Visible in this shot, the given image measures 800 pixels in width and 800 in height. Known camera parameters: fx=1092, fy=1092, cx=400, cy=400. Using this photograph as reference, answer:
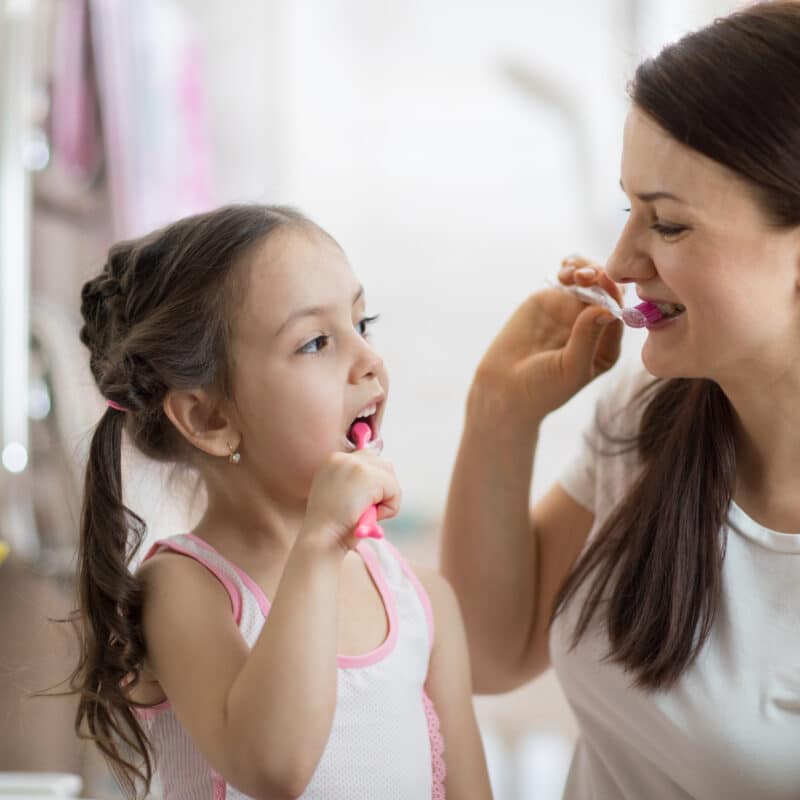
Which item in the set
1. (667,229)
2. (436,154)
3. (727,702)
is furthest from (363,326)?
(436,154)

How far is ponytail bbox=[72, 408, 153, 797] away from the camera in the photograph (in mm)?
964

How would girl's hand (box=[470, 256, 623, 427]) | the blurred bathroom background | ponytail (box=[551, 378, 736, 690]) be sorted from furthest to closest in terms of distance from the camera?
the blurred bathroom background, girl's hand (box=[470, 256, 623, 427]), ponytail (box=[551, 378, 736, 690])

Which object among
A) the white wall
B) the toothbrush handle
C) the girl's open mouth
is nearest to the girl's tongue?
the girl's open mouth

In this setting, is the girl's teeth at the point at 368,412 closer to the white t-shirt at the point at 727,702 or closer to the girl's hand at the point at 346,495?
the girl's hand at the point at 346,495

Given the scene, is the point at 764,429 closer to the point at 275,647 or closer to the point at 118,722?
the point at 275,647

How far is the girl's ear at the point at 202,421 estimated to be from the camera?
3.24 feet

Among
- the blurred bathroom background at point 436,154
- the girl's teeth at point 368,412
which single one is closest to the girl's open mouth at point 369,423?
the girl's teeth at point 368,412

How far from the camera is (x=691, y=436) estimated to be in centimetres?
116

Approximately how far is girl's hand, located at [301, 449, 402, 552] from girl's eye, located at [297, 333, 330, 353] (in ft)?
0.35

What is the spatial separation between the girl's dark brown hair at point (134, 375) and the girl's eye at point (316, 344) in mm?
71

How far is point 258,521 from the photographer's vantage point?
3.38ft

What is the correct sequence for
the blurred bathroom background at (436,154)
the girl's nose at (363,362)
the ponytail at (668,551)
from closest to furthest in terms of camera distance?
the girl's nose at (363,362) < the ponytail at (668,551) < the blurred bathroom background at (436,154)

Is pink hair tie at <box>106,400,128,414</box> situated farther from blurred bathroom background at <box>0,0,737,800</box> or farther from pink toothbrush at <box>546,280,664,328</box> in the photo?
blurred bathroom background at <box>0,0,737,800</box>

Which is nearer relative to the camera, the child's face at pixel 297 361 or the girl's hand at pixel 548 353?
the child's face at pixel 297 361
